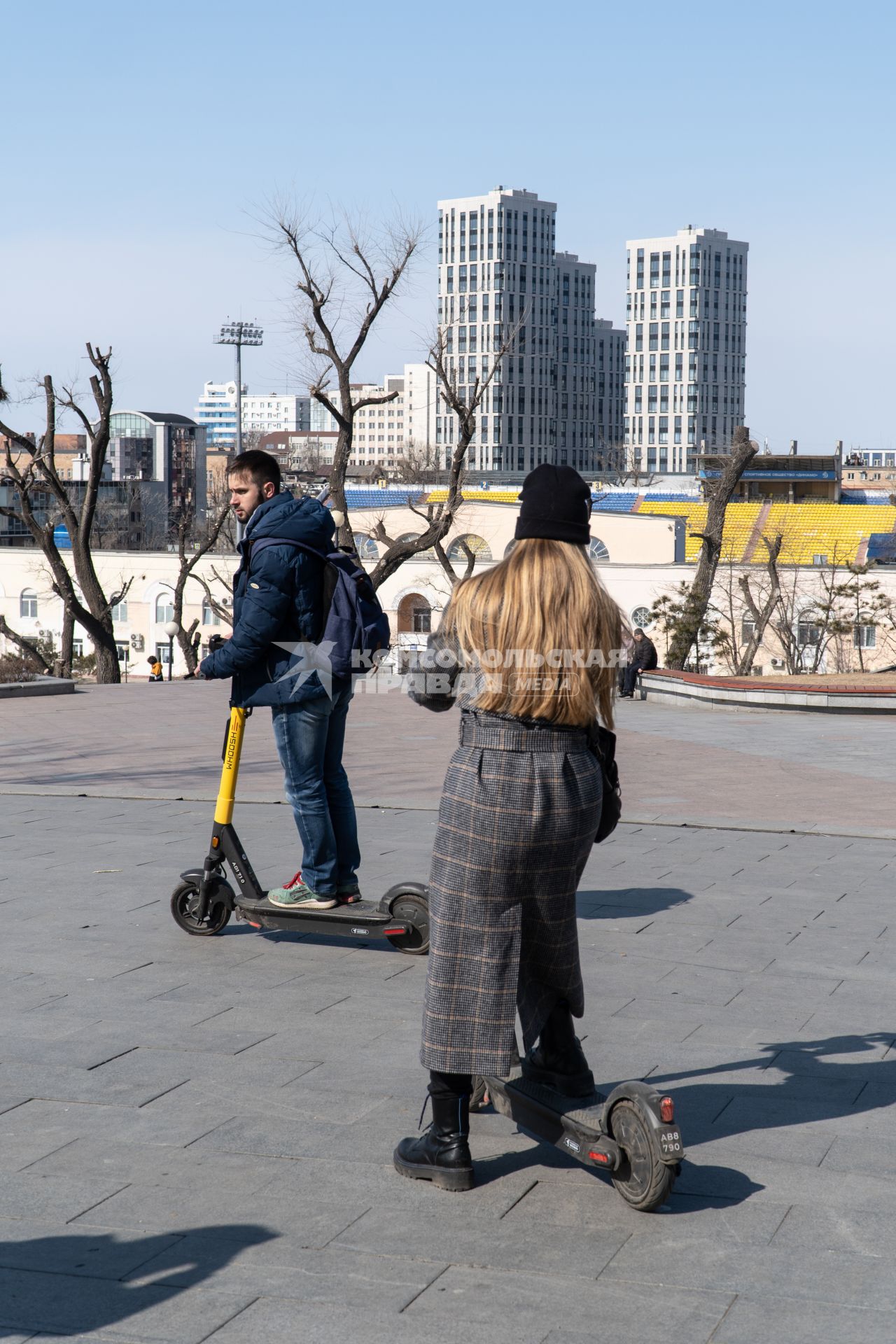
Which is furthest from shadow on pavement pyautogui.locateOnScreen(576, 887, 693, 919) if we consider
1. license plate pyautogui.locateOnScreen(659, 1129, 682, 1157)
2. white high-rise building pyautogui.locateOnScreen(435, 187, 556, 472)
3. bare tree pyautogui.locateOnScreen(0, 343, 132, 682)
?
white high-rise building pyautogui.locateOnScreen(435, 187, 556, 472)

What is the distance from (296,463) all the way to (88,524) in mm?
91333

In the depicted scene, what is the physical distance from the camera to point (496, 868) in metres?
3.13

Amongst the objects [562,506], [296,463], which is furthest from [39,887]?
[296,463]

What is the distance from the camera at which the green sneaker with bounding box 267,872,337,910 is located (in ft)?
17.3

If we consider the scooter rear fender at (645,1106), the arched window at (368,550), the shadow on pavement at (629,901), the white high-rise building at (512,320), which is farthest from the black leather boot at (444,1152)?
the white high-rise building at (512,320)

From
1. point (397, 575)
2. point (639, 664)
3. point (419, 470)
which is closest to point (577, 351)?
point (419, 470)

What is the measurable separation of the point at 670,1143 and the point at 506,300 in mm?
180913

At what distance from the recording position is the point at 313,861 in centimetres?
524

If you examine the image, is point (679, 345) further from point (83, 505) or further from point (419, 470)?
point (83, 505)

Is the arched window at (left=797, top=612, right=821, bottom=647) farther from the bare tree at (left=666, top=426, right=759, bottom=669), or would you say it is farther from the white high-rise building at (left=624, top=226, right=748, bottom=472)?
the white high-rise building at (left=624, top=226, right=748, bottom=472)

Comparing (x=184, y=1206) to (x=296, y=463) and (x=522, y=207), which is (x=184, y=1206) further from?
(x=522, y=207)

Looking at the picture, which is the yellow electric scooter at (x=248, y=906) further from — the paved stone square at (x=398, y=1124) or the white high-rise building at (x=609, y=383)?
the white high-rise building at (x=609, y=383)

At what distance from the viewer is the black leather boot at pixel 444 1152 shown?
10.5 ft

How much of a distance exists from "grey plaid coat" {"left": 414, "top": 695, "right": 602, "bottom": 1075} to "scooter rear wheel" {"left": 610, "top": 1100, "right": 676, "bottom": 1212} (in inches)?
10.9
